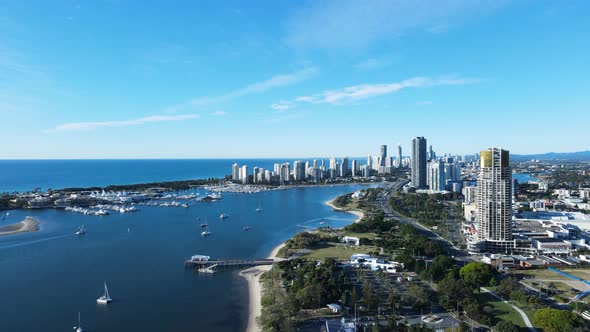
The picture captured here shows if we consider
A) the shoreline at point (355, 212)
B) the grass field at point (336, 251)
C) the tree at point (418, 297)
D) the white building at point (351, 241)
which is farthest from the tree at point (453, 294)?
the shoreline at point (355, 212)

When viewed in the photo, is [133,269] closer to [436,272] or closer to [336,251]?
[336,251]

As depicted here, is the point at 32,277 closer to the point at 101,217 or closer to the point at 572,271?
the point at 101,217

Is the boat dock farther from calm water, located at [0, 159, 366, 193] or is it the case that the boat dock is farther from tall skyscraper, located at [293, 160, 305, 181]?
tall skyscraper, located at [293, 160, 305, 181]

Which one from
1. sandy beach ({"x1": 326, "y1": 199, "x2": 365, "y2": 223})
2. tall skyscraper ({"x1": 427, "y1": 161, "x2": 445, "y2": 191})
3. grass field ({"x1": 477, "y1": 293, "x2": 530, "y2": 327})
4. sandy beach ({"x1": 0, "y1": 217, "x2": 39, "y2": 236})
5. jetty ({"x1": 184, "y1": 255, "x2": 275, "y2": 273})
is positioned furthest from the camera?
tall skyscraper ({"x1": 427, "y1": 161, "x2": 445, "y2": 191})

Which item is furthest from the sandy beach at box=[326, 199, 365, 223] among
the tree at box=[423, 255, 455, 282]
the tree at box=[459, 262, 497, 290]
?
the tree at box=[459, 262, 497, 290]

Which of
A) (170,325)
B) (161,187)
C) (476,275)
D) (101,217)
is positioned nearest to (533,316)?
(476,275)
